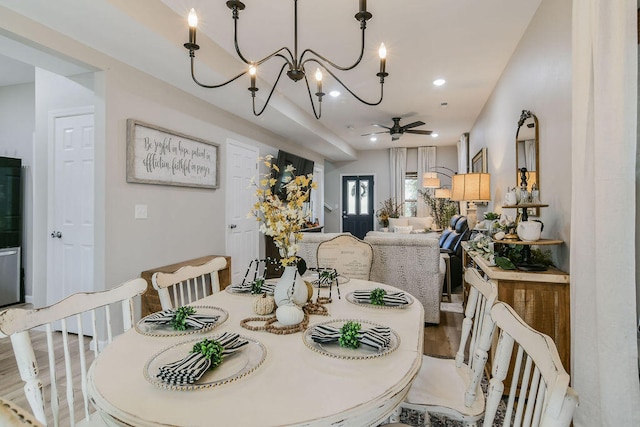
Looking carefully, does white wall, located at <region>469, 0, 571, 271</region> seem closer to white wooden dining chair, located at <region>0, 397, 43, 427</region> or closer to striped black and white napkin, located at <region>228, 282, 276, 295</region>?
striped black and white napkin, located at <region>228, 282, 276, 295</region>

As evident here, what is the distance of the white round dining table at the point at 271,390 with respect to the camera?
0.80 metres

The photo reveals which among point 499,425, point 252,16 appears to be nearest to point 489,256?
point 499,425

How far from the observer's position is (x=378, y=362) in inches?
41.9

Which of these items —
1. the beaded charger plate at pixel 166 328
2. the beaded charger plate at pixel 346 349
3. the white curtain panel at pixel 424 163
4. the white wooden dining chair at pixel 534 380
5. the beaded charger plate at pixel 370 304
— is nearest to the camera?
the white wooden dining chair at pixel 534 380

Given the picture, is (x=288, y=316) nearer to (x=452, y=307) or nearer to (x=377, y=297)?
→ (x=377, y=297)

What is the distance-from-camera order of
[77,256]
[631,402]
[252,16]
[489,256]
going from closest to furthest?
[631,402], [489,256], [252,16], [77,256]

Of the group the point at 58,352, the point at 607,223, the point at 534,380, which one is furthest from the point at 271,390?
the point at 58,352

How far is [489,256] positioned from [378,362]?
1790mm

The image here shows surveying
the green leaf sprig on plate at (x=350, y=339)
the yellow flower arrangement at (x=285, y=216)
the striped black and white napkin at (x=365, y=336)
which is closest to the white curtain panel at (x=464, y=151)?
the yellow flower arrangement at (x=285, y=216)

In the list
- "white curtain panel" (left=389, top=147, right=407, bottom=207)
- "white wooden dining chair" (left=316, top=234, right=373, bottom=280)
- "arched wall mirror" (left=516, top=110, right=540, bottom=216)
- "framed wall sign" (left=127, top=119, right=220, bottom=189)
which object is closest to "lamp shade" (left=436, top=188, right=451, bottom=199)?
"white curtain panel" (left=389, top=147, right=407, bottom=207)

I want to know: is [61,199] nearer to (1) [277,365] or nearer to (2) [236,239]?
(2) [236,239]

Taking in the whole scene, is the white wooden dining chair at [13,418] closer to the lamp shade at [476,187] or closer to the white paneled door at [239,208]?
the white paneled door at [239,208]

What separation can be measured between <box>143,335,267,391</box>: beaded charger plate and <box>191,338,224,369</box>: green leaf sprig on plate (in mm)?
23

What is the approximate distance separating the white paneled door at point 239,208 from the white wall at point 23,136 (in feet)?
8.31
